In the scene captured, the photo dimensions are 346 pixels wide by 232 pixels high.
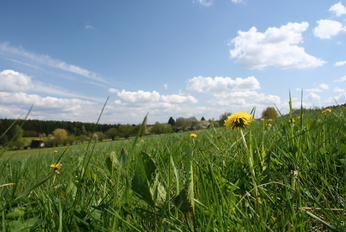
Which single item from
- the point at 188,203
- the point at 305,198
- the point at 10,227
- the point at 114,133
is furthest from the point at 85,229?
the point at 114,133

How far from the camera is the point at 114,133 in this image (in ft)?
205

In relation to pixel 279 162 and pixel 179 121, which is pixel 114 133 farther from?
pixel 279 162

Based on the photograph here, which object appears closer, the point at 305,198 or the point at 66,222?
the point at 66,222

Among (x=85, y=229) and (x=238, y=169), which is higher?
(x=238, y=169)

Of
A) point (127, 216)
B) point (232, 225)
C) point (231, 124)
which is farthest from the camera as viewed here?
point (231, 124)

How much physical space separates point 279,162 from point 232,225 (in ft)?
2.25

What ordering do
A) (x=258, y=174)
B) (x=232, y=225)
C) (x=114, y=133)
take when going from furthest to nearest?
(x=114, y=133) < (x=258, y=174) < (x=232, y=225)

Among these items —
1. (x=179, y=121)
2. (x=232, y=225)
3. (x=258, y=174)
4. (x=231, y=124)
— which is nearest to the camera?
(x=232, y=225)

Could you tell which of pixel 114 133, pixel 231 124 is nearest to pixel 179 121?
pixel 114 133

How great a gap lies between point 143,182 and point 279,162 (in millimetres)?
908

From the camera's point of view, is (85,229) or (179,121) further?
(179,121)

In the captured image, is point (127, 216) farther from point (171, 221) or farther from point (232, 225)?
point (232, 225)

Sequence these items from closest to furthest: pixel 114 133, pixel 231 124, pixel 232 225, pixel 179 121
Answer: pixel 232 225
pixel 231 124
pixel 179 121
pixel 114 133

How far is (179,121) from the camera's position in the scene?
Result: 54.7 meters
